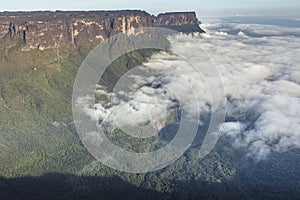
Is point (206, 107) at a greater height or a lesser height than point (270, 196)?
greater

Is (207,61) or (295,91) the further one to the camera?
(207,61)

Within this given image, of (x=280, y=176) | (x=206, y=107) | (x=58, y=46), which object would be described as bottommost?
(x=280, y=176)

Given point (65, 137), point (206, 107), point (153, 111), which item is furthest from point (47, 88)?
point (206, 107)

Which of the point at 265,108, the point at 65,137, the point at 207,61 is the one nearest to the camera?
the point at 65,137

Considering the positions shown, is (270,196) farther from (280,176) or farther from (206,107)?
(206,107)

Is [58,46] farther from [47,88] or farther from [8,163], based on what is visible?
[8,163]

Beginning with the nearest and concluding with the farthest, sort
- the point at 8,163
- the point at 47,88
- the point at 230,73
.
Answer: the point at 8,163 → the point at 47,88 → the point at 230,73

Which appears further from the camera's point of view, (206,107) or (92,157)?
(206,107)

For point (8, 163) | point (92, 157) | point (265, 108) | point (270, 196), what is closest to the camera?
point (270, 196)

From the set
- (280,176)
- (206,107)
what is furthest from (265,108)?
(280,176)

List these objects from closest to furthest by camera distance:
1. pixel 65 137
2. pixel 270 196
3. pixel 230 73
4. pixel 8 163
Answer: pixel 270 196 → pixel 8 163 → pixel 65 137 → pixel 230 73
